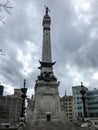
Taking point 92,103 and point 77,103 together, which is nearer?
point 92,103

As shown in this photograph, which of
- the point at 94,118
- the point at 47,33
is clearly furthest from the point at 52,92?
the point at 94,118

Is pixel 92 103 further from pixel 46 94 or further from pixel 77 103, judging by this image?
pixel 46 94

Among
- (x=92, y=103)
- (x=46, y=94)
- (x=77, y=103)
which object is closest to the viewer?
(x=46, y=94)

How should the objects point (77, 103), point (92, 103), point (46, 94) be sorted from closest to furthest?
point (46, 94), point (92, 103), point (77, 103)

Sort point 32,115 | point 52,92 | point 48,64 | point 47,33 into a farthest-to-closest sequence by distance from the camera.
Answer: point 47,33 < point 48,64 < point 52,92 < point 32,115

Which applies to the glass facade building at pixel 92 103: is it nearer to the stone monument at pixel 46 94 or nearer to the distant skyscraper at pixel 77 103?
the distant skyscraper at pixel 77 103

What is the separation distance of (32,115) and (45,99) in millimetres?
4848

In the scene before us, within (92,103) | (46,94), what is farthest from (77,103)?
(46,94)

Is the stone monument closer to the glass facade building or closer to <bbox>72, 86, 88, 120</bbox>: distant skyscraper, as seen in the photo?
the glass facade building

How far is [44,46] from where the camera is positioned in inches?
1955

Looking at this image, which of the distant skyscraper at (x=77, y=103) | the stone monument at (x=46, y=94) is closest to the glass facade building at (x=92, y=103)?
the distant skyscraper at (x=77, y=103)

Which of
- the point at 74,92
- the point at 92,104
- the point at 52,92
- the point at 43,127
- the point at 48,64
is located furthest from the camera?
the point at 74,92

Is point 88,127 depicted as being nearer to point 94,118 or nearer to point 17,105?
point 94,118

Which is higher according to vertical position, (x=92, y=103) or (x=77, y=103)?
(x=77, y=103)
